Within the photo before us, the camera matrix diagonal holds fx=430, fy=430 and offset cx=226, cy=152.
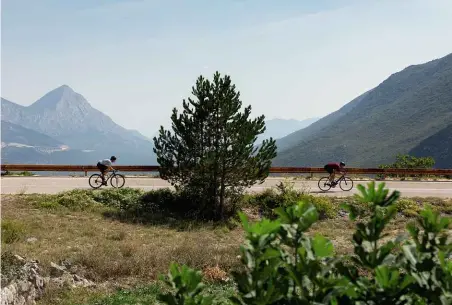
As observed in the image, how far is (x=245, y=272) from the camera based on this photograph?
6.58 ft

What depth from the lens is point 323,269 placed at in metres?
2.02

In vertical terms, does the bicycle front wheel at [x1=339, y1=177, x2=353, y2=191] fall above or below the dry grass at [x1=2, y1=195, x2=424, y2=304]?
above

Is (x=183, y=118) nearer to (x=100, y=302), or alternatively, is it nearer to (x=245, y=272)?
(x=100, y=302)

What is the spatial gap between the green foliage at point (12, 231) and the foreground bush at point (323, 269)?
12.3 meters

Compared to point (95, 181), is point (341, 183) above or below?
above

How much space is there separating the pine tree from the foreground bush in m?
14.5

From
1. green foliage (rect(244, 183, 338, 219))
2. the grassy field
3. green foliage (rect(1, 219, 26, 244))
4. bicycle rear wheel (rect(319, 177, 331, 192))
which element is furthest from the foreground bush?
bicycle rear wheel (rect(319, 177, 331, 192))

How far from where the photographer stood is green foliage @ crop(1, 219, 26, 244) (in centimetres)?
1258

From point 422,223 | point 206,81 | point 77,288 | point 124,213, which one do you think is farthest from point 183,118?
point 422,223

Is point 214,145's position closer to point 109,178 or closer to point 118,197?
point 118,197

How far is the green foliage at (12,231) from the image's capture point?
41.3ft

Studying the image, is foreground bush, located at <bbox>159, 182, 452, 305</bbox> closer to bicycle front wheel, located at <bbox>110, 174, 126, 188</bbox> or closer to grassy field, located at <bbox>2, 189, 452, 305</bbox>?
grassy field, located at <bbox>2, 189, 452, 305</bbox>

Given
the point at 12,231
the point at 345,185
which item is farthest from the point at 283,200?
the point at 12,231

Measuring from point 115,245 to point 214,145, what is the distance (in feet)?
20.9
